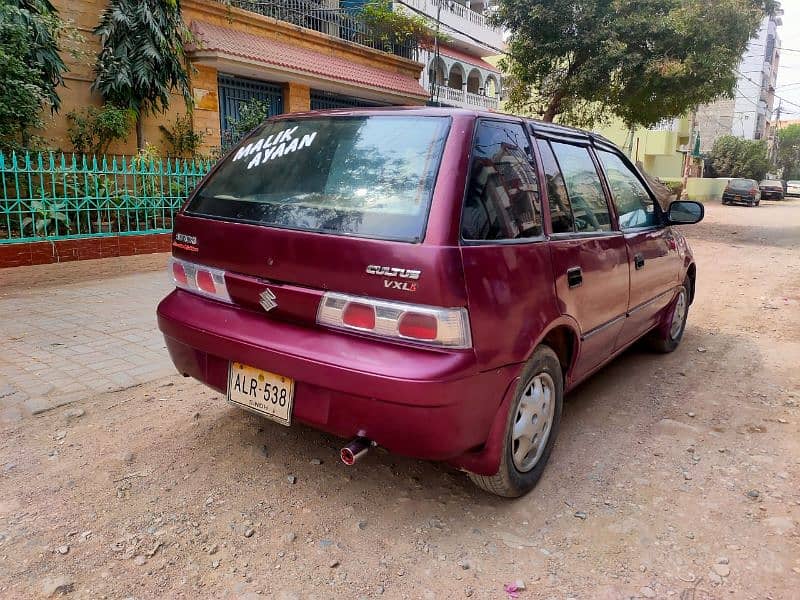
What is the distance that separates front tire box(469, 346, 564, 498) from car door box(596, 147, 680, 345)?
1.06 metres

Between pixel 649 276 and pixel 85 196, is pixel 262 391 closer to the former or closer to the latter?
pixel 649 276

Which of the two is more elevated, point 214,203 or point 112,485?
point 214,203

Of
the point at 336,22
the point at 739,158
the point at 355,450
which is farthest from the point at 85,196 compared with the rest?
the point at 739,158

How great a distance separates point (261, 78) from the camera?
12039mm

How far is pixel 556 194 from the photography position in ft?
9.67

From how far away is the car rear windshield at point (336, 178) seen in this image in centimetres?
232

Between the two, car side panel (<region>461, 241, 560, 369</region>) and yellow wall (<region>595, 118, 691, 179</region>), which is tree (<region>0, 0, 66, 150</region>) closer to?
car side panel (<region>461, 241, 560, 369</region>)

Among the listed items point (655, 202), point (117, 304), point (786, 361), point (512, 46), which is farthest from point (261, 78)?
point (786, 361)

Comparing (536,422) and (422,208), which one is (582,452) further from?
(422,208)

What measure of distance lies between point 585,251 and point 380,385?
147cm

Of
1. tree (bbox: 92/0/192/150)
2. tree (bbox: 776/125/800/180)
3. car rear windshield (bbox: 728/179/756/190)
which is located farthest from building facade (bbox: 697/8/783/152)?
tree (bbox: 92/0/192/150)

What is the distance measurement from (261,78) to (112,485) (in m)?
10.9

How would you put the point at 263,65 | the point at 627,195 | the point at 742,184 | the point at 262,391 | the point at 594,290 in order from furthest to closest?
the point at 742,184
the point at 263,65
the point at 627,195
the point at 594,290
the point at 262,391

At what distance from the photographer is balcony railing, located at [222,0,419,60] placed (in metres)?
12.8
